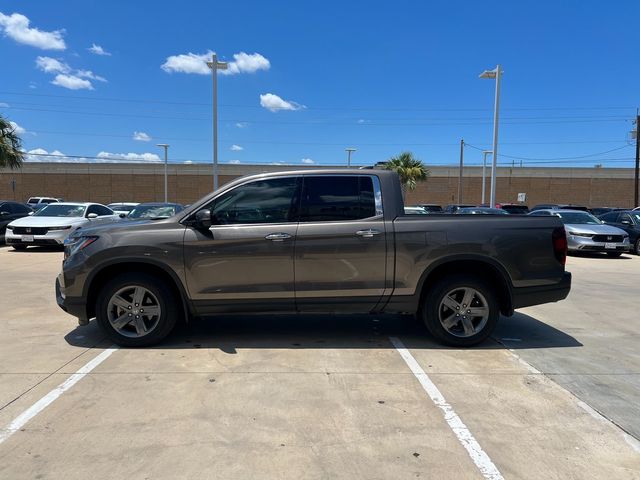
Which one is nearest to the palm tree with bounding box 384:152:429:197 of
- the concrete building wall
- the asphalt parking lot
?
the concrete building wall

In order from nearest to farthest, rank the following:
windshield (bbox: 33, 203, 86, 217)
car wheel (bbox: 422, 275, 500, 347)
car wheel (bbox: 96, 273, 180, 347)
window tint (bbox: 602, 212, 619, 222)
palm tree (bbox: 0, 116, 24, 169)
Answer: car wheel (bbox: 96, 273, 180, 347) < car wheel (bbox: 422, 275, 500, 347) < windshield (bbox: 33, 203, 86, 217) < window tint (bbox: 602, 212, 619, 222) < palm tree (bbox: 0, 116, 24, 169)

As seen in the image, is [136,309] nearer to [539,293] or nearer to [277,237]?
[277,237]

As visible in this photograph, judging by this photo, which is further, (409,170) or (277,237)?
(409,170)

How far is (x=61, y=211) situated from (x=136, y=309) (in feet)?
40.7

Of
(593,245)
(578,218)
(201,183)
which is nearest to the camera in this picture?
(593,245)

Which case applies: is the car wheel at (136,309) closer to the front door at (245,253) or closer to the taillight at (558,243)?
the front door at (245,253)

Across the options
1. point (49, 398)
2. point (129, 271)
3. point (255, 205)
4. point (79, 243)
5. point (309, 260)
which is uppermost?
point (255, 205)

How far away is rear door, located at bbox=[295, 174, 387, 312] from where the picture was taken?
16.7ft

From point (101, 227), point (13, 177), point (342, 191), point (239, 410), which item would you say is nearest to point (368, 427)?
point (239, 410)

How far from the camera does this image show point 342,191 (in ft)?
17.4

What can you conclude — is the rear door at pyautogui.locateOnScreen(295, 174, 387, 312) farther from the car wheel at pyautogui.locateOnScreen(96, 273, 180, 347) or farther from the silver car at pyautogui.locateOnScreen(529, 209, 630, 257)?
the silver car at pyautogui.locateOnScreen(529, 209, 630, 257)

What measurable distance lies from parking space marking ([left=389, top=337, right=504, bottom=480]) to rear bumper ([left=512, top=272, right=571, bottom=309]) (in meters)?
1.37

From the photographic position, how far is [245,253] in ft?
16.6

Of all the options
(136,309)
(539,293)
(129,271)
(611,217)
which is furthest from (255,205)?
(611,217)
